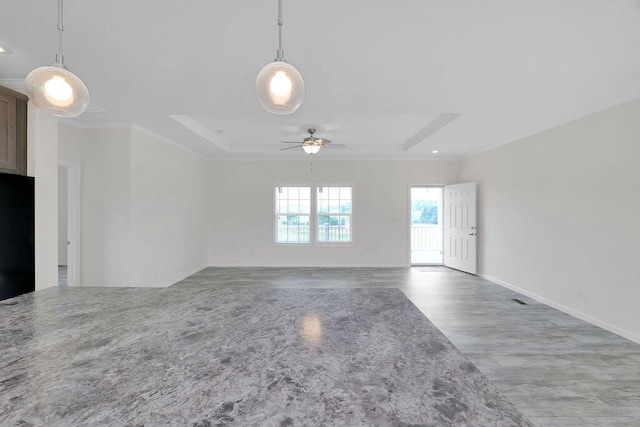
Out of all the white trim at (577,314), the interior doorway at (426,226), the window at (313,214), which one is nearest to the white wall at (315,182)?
the window at (313,214)

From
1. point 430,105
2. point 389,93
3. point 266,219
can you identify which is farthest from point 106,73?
point 266,219

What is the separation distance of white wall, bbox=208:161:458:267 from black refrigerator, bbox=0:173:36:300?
4.21 m

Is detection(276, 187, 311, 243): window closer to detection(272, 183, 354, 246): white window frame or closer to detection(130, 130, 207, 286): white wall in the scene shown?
detection(272, 183, 354, 246): white window frame

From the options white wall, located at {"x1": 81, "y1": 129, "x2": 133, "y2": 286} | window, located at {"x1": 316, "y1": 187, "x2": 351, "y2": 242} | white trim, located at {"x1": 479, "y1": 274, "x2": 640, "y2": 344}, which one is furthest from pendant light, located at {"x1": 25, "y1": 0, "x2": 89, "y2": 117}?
window, located at {"x1": 316, "y1": 187, "x2": 351, "y2": 242}

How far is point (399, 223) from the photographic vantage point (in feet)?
22.0

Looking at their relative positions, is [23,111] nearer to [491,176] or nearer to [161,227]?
[161,227]

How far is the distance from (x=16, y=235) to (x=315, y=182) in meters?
5.05

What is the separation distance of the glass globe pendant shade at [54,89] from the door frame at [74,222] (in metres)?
3.43

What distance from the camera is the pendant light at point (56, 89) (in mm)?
1238

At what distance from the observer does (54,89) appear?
1263 mm

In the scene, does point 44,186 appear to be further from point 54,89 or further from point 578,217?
point 578,217

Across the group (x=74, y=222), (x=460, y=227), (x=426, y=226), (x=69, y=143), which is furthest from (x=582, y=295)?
(x=69, y=143)

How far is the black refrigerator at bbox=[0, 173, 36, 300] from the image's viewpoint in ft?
7.92

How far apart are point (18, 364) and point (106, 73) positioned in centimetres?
267
